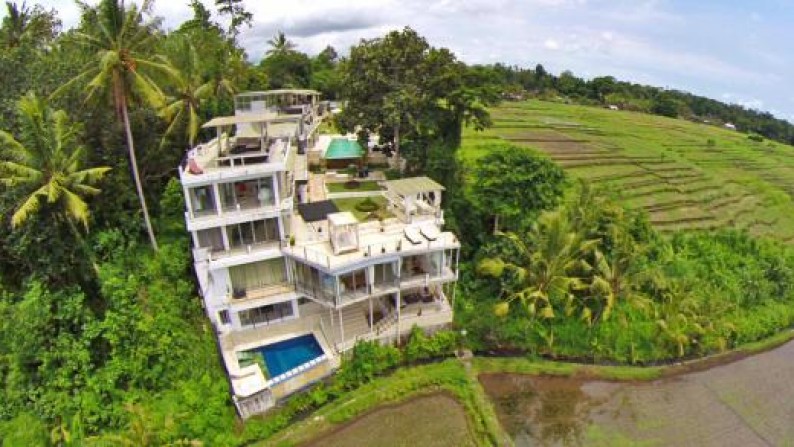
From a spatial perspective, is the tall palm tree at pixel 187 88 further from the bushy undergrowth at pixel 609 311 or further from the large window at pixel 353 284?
the bushy undergrowth at pixel 609 311

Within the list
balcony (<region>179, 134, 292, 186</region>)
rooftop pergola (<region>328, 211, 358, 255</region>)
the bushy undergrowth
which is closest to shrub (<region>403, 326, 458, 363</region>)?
the bushy undergrowth

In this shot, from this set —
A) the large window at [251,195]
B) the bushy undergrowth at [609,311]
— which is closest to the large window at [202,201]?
the large window at [251,195]

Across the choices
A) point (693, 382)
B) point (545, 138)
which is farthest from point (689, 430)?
point (545, 138)

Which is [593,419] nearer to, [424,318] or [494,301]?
[494,301]

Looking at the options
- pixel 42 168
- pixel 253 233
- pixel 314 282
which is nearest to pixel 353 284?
pixel 314 282

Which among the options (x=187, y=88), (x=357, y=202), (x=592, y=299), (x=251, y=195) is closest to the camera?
(x=251, y=195)

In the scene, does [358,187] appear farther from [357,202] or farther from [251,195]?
[251,195]
